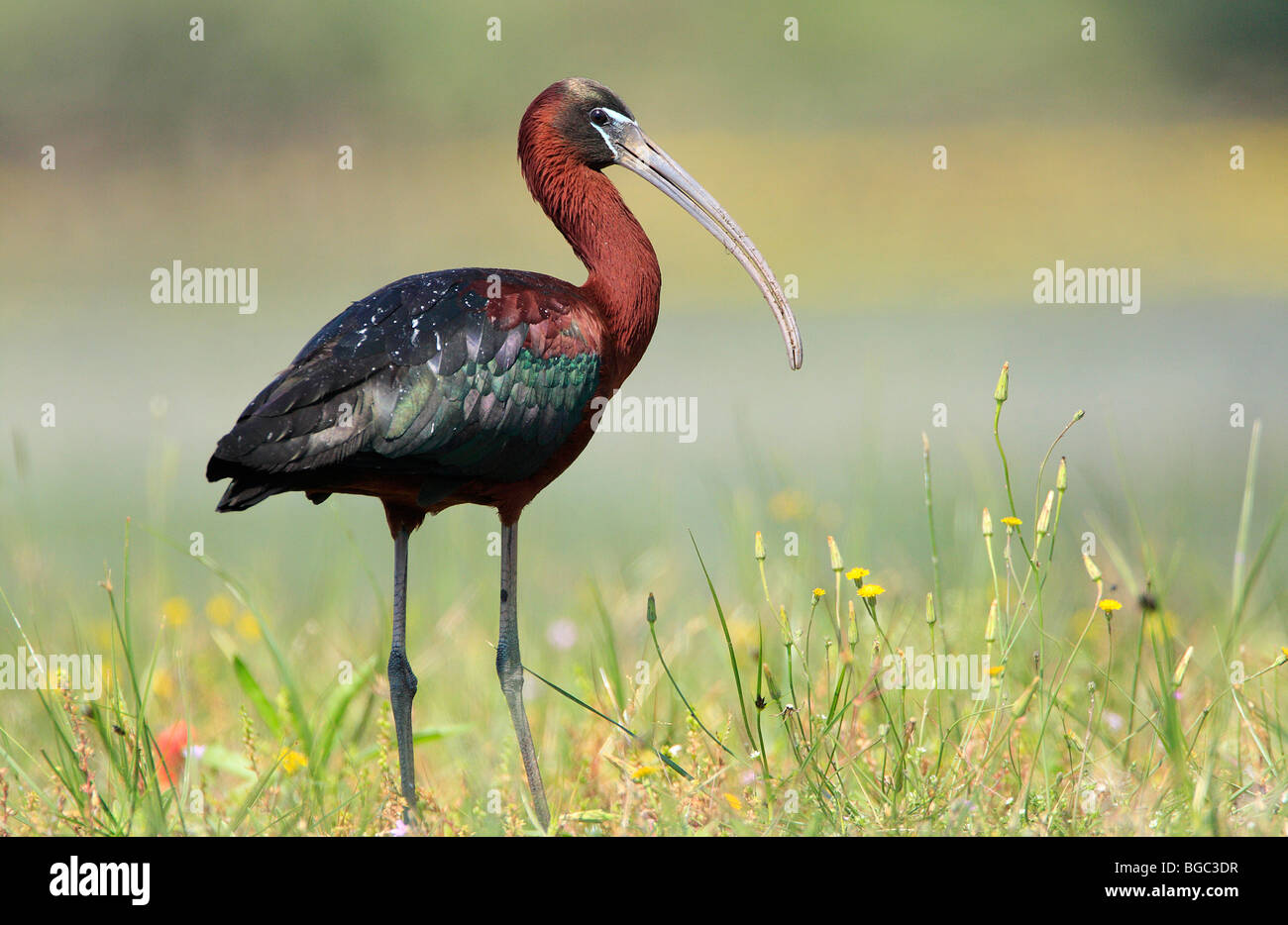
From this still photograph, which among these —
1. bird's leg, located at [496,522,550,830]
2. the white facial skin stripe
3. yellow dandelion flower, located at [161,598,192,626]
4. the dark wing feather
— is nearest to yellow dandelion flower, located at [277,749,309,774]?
bird's leg, located at [496,522,550,830]

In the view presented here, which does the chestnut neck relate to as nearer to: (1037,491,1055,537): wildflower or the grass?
the grass

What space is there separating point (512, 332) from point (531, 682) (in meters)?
2.05

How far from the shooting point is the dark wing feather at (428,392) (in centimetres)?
381

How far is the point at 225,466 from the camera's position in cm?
376

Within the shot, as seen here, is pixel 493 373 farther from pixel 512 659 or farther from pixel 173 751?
pixel 173 751

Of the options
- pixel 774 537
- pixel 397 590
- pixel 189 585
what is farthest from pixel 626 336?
pixel 189 585

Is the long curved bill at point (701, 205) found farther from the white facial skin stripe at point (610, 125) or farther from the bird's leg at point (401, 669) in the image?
the bird's leg at point (401, 669)

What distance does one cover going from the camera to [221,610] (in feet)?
22.0

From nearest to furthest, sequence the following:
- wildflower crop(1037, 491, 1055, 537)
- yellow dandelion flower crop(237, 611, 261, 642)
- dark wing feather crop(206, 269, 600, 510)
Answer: wildflower crop(1037, 491, 1055, 537)
dark wing feather crop(206, 269, 600, 510)
yellow dandelion flower crop(237, 611, 261, 642)

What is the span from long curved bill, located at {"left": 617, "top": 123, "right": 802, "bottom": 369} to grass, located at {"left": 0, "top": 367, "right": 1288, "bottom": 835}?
0.98 meters

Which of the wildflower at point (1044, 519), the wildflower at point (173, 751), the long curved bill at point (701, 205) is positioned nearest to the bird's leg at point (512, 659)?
the wildflower at point (173, 751)

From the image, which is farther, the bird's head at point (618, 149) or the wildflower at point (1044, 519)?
the bird's head at point (618, 149)

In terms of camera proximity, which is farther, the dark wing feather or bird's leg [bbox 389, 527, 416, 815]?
bird's leg [bbox 389, 527, 416, 815]

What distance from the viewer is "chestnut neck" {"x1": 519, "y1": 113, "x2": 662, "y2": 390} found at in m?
4.55
